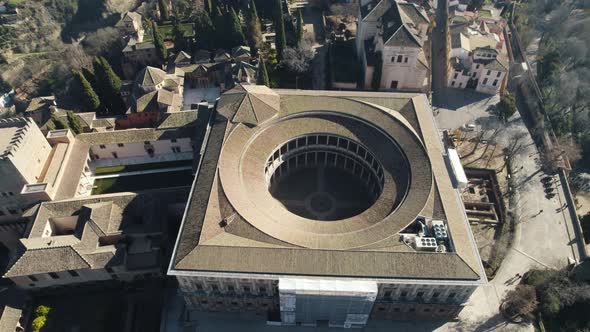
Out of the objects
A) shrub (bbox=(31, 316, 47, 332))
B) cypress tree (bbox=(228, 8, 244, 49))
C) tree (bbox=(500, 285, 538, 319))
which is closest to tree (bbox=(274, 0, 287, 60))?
cypress tree (bbox=(228, 8, 244, 49))

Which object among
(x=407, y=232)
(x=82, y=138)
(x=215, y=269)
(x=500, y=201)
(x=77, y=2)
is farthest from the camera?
(x=77, y=2)

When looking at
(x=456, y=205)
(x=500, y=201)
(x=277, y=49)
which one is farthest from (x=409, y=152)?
(x=277, y=49)

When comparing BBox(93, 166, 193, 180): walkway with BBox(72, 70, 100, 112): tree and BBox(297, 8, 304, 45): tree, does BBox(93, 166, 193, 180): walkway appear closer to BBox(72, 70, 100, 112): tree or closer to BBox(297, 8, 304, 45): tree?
BBox(72, 70, 100, 112): tree

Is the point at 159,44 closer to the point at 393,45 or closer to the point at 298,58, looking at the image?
the point at 298,58

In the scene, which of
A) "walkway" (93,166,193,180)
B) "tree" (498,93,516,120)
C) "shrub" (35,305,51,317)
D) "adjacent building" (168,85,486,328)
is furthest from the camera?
"tree" (498,93,516,120)

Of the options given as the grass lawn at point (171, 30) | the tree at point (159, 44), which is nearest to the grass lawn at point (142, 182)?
the tree at point (159, 44)

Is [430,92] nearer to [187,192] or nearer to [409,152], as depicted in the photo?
[409,152]

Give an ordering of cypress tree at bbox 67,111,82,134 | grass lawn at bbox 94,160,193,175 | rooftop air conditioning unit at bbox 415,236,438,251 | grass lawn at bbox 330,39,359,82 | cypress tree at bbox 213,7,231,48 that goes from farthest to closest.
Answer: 1. cypress tree at bbox 213,7,231,48
2. grass lawn at bbox 330,39,359,82
3. grass lawn at bbox 94,160,193,175
4. cypress tree at bbox 67,111,82,134
5. rooftop air conditioning unit at bbox 415,236,438,251
